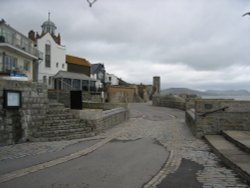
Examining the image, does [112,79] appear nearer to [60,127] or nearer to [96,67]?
[96,67]

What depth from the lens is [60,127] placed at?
52.7 ft

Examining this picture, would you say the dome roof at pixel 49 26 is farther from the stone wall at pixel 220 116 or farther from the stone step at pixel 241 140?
the stone step at pixel 241 140

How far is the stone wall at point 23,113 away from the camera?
13.8m

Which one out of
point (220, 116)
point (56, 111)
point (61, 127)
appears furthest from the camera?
point (56, 111)

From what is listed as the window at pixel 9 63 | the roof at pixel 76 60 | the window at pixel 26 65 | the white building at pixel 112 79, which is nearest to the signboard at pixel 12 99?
the window at pixel 9 63

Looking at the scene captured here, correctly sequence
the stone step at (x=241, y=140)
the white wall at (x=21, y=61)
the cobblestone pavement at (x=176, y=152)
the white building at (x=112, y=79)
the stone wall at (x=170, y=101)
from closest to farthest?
the cobblestone pavement at (x=176, y=152), the stone step at (x=241, y=140), the white wall at (x=21, y=61), the stone wall at (x=170, y=101), the white building at (x=112, y=79)

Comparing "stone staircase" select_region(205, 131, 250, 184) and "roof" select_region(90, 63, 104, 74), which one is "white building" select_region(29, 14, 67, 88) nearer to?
"roof" select_region(90, 63, 104, 74)

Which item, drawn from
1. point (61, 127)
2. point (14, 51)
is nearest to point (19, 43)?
point (14, 51)

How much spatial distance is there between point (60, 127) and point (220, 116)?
275 inches

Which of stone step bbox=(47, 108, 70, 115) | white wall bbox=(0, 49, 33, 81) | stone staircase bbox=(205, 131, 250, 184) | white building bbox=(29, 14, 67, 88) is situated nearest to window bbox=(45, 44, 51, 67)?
white building bbox=(29, 14, 67, 88)

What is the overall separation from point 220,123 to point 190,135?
1642mm

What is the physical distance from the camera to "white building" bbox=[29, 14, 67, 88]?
159 feet

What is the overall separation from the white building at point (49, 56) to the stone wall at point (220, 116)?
33.8 m

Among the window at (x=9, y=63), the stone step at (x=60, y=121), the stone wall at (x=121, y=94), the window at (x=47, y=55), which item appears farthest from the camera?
the stone wall at (x=121, y=94)
